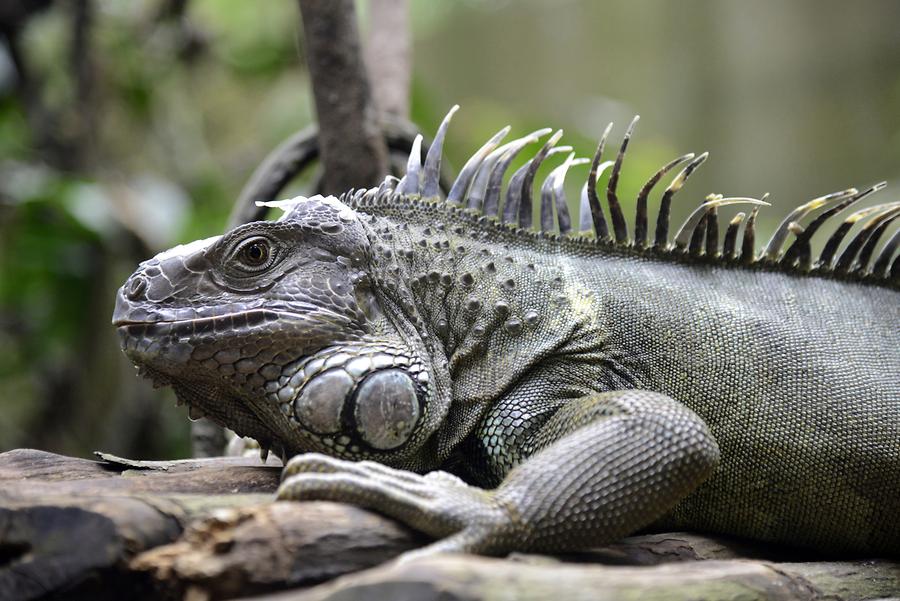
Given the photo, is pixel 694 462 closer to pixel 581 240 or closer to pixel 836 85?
pixel 581 240

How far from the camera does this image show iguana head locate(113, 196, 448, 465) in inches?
128

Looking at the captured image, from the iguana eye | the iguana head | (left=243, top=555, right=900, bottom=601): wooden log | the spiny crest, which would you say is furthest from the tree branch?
(left=243, top=555, right=900, bottom=601): wooden log

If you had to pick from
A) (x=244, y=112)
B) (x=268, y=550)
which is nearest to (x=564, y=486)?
(x=268, y=550)

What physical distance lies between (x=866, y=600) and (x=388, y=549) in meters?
2.02

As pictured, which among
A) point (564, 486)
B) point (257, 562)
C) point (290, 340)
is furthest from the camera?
point (290, 340)

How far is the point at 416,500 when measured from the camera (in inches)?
104

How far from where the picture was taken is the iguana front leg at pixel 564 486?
2652 mm

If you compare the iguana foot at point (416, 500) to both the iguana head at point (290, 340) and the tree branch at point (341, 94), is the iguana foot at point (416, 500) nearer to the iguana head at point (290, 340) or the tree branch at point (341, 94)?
the iguana head at point (290, 340)

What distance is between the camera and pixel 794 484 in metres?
3.56

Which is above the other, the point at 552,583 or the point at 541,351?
the point at 541,351

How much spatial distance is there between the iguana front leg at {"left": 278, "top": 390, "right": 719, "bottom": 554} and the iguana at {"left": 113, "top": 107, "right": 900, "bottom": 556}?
13 millimetres

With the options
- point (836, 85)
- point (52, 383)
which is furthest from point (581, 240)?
point (836, 85)

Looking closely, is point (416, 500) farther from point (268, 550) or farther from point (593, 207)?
point (593, 207)

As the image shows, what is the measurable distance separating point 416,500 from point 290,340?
3.22ft
